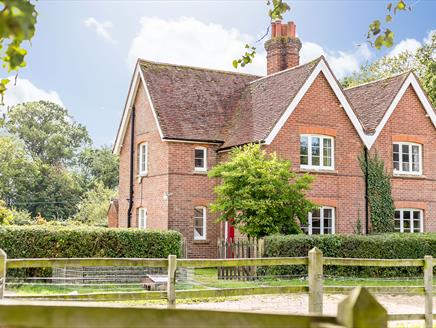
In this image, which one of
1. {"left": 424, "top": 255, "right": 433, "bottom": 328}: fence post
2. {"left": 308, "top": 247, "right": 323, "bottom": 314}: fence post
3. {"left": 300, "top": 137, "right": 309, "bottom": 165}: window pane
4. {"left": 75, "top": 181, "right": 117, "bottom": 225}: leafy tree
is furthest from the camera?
{"left": 75, "top": 181, "right": 117, "bottom": 225}: leafy tree

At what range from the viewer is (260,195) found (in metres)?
22.8

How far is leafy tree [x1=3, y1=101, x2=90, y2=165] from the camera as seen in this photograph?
70.7m

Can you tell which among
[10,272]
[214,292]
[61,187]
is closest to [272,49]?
[10,272]

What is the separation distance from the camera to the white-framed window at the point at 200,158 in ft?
95.4

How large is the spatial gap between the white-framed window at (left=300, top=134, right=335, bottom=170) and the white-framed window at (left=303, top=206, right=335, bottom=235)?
1859 mm

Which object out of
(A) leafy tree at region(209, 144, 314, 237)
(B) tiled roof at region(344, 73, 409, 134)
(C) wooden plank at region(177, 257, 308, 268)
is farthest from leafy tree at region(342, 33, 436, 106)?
(C) wooden plank at region(177, 257, 308, 268)

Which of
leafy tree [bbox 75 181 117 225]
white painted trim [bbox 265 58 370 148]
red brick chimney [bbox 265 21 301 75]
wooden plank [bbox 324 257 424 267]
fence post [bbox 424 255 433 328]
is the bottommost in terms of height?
fence post [bbox 424 255 433 328]

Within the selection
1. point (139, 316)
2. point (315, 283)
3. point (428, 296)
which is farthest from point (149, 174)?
point (139, 316)

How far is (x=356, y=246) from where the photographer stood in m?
22.0

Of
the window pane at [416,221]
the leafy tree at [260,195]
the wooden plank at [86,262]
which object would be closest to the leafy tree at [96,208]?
the window pane at [416,221]

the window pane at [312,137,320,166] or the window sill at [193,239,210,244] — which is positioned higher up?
the window pane at [312,137,320,166]

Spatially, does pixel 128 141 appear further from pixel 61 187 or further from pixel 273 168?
pixel 61 187

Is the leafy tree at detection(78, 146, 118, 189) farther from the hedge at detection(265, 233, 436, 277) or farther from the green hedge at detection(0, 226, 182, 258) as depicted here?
the hedge at detection(265, 233, 436, 277)

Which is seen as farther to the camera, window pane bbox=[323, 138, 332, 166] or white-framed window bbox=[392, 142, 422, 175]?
white-framed window bbox=[392, 142, 422, 175]
